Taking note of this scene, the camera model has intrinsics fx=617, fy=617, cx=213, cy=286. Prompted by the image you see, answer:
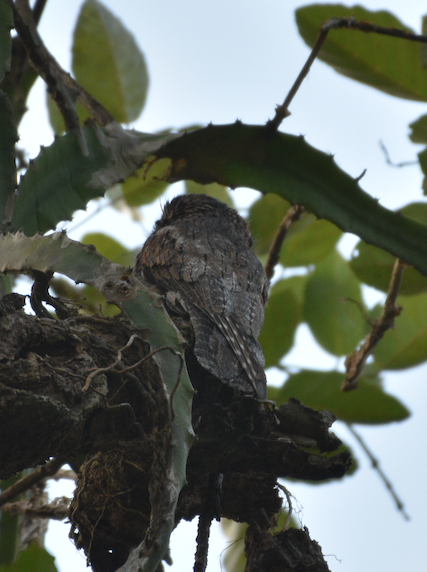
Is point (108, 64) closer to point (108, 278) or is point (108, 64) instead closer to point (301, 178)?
point (301, 178)

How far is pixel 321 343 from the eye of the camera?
9.37ft

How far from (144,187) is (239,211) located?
26.1 inches

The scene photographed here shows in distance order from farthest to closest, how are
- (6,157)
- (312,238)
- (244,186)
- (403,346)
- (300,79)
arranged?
(312,238) → (403,346) → (244,186) → (300,79) → (6,157)

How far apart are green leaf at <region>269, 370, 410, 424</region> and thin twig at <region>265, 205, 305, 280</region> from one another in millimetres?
757

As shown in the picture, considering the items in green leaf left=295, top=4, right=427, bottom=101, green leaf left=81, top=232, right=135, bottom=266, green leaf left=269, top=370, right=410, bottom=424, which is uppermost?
green leaf left=295, top=4, right=427, bottom=101

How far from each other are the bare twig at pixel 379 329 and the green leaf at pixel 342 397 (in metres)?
0.09

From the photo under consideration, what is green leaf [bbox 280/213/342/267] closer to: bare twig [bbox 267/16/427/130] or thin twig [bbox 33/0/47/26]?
bare twig [bbox 267/16/427/130]

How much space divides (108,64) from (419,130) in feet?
4.84

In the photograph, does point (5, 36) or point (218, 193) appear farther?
point (218, 193)

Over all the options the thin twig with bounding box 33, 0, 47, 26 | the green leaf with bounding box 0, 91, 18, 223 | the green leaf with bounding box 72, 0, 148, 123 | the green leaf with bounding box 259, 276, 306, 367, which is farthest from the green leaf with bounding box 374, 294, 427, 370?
the thin twig with bounding box 33, 0, 47, 26

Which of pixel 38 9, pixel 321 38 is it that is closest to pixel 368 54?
pixel 321 38

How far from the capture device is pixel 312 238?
3029 mm

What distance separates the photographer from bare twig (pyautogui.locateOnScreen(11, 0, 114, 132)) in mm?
2268

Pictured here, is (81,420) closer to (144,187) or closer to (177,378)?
(177,378)
